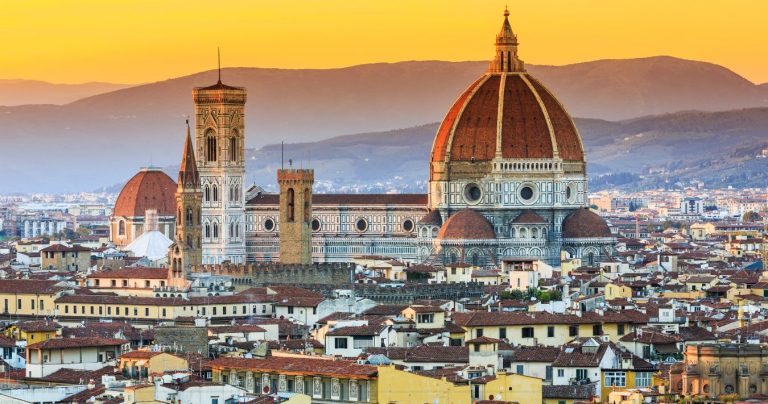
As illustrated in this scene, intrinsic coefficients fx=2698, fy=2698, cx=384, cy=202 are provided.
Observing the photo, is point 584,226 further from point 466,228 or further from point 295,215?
point 295,215

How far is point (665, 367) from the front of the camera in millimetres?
59500

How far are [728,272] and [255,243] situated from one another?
4140 centimetres

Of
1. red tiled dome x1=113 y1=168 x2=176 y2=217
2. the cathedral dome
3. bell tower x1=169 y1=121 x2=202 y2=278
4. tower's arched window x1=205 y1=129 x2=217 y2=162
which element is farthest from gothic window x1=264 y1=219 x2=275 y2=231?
red tiled dome x1=113 y1=168 x2=176 y2=217

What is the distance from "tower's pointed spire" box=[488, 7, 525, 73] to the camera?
145 meters

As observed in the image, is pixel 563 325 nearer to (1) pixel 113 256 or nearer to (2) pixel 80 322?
(2) pixel 80 322

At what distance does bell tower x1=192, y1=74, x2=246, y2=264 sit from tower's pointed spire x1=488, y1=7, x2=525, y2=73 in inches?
552

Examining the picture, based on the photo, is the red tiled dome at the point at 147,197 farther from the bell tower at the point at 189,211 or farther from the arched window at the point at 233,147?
the bell tower at the point at 189,211

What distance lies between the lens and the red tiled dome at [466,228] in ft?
439

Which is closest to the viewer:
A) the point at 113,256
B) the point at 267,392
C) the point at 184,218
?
the point at 267,392

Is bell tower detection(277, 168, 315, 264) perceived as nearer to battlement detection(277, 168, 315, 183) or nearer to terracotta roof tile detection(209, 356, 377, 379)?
battlement detection(277, 168, 315, 183)

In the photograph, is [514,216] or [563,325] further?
[514,216]

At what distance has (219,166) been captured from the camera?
143 meters

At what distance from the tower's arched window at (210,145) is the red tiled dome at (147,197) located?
2526cm

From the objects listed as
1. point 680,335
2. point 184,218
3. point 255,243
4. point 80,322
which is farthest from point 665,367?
point 255,243
